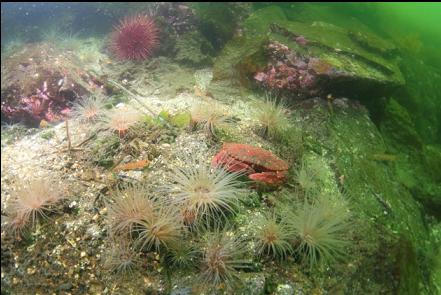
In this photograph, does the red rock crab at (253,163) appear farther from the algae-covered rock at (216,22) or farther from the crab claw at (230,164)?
the algae-covered rock at (216,22)

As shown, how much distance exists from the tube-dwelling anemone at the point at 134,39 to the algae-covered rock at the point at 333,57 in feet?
5.35

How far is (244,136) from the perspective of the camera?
476 centimetres

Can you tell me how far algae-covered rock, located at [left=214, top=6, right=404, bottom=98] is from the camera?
550 cm

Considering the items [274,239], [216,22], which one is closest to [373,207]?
[274,239]

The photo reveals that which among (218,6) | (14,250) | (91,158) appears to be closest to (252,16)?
(218,6)

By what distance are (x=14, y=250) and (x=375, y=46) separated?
7296 mm

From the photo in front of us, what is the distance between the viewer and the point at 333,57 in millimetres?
5695

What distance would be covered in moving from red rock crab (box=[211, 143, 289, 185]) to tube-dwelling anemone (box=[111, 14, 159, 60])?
152 inches

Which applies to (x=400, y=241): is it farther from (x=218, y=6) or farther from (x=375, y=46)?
(x=218, y=6)

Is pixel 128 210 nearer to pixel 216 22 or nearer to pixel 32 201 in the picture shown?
pixel 32 201

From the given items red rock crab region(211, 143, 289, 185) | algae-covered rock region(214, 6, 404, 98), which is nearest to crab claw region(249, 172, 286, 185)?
red rock crab region(211, 143, 289, 185)

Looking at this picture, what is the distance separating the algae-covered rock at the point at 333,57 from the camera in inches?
217

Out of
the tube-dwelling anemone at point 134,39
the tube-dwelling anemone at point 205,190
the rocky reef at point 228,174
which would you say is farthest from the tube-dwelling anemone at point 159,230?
the tube-dwelling anemone at point 134,39

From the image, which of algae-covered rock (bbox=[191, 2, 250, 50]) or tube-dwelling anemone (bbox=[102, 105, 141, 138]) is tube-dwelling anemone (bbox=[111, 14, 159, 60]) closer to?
algae-covered rock (bbox=[191, 2, 250, 50])
